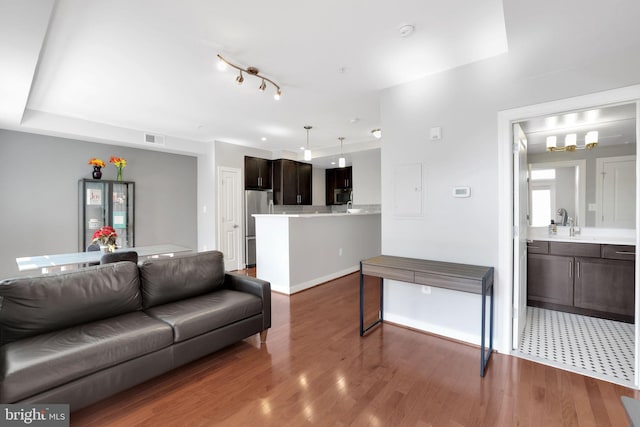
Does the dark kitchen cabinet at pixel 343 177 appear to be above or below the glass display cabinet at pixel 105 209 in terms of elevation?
above

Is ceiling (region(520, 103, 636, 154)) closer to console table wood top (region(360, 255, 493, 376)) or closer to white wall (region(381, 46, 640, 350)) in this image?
white wall (region(381, 46, 640, 350))

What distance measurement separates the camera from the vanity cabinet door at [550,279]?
339 cm

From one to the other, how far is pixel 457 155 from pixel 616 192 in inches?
94.6

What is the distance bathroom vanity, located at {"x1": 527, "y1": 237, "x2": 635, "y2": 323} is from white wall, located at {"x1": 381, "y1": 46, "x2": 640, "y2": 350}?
145 cm

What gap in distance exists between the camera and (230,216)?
19.8 feet

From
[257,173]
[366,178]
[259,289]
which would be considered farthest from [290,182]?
[259,289]

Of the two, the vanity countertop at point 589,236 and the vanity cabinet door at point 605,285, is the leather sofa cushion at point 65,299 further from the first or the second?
the vanity cabinet door at point 605,285

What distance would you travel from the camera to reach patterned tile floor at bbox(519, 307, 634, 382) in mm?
2305

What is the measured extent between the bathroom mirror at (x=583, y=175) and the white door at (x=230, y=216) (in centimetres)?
504

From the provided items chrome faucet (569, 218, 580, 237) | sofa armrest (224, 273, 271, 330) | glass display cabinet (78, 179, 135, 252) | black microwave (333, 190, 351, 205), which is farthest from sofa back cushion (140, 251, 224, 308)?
black microwave (333, 190, 351, 205)

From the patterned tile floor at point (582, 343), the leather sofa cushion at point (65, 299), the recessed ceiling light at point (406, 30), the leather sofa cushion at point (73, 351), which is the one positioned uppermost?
the recessed ceiling light at point (406, 30)

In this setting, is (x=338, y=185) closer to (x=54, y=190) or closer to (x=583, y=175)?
(x=583, y=175)

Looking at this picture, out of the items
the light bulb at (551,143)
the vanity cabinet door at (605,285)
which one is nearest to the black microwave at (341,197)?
the light bulb at (551,143)

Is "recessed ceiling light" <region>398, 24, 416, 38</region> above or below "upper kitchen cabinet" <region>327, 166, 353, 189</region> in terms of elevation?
above
